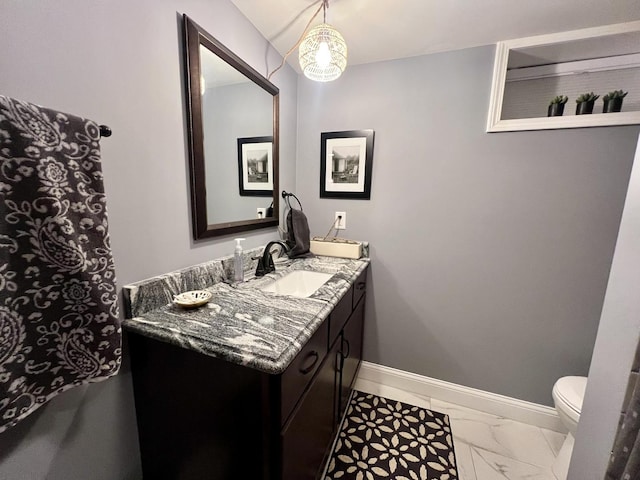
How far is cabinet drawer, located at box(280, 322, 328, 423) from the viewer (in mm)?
703

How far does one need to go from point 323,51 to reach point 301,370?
127 centimetres

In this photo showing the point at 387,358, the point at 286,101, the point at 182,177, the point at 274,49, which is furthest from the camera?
the point at 387,358

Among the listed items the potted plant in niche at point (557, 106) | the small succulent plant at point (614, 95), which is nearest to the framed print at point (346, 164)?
the potted plant in niche at point (557, 106)

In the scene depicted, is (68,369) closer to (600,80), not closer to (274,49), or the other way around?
(274,49)

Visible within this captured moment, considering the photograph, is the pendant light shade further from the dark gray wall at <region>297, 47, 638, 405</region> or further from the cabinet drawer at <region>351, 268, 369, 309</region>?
the cabinet drawer at <region>351, 268, 369, 309</region>

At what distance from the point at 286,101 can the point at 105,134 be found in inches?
49.4

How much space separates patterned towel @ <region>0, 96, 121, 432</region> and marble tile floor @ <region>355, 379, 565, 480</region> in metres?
1.68

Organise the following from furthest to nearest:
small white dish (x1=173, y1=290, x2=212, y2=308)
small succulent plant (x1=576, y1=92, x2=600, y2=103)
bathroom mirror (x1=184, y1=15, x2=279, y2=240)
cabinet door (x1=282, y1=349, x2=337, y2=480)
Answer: small succulent plant (x1=576, y1=92, x2=600, y2=103) → bathroom mirror (x1=184, y1=15, x2=279, y2=240) → small white dish (x1=173, y1=290, x2=212, y2=308) → cabinet door (x1=282, y1=349, x2=337, y2=480)

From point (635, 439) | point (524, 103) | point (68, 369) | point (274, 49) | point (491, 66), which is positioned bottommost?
point (635, 439)

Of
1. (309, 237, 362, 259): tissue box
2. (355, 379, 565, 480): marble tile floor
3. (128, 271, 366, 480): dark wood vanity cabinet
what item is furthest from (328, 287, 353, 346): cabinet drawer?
(355, 379, 565, 480): marble tile floor

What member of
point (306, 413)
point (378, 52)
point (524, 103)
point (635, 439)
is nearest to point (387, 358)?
point (306, 413)

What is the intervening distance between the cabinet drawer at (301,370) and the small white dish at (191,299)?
424 mm

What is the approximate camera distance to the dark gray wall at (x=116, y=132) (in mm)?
616

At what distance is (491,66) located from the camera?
1.39 m
